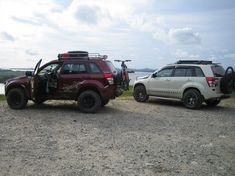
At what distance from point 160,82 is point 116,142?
24.5ft

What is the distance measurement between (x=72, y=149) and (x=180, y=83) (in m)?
7.93

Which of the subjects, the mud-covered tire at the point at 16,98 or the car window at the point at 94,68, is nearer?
the car window at the point at 94,68

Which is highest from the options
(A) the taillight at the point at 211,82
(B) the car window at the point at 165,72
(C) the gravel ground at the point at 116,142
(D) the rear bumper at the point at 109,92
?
(B) the car window at the point at 165,72

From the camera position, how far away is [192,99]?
14305mm

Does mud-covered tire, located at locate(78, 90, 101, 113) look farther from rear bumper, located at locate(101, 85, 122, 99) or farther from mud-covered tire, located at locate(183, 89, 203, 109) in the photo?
mud-covered tire, located at locate(183, 89, 203, 109)

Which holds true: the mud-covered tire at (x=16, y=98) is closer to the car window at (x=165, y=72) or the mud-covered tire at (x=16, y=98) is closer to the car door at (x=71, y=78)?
the car door at (x=71, y=78)

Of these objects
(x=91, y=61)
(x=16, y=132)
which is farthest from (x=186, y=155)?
(x=91, y=61)

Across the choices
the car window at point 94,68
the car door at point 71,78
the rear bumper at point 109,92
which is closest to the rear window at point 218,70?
the rear bumper at point 109,92

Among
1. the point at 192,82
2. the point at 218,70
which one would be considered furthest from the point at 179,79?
the point at 218,70

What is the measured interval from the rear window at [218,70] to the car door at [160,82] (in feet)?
6.01

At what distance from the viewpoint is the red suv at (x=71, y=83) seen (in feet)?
41.4

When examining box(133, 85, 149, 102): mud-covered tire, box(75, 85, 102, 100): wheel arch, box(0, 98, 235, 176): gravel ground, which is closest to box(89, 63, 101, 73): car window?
box(75, 85, 102, 100): wheel arch

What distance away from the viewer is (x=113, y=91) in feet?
41.9

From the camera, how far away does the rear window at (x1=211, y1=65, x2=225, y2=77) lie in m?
14.0
